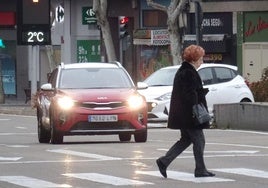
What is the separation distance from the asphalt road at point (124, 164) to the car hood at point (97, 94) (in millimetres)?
923

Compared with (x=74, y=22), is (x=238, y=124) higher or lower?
lower

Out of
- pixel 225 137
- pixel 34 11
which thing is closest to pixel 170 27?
pixel 34 11

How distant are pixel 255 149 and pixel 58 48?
39.2 metres

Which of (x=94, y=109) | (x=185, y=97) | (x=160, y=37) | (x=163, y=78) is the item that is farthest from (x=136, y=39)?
(x=185, y=97)

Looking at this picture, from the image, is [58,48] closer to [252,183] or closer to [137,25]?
[137,25]

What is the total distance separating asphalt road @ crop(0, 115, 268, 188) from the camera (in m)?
13.5

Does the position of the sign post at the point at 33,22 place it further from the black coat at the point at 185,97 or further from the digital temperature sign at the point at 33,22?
the black coat at the point at 185,97

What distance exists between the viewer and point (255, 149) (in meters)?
19.0

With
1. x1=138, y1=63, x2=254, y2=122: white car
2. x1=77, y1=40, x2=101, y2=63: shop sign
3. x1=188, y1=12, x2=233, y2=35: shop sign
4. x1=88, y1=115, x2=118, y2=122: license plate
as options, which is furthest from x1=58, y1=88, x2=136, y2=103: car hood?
x1=77, y1=40, x2=101, y2=63: shop sign

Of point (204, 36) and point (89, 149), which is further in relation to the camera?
point (204, 36)

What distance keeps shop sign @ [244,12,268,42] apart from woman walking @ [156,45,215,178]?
3062 centimetres

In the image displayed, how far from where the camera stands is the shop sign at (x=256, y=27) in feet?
145

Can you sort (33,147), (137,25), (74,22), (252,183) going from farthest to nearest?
(74,22) → (137,25) → (33,147) → (252,183)

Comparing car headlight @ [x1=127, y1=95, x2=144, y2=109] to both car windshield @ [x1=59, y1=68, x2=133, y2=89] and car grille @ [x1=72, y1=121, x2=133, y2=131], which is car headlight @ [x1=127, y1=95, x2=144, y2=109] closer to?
car grille @ [x1=72, y1=121, x2=133, y2=131]
